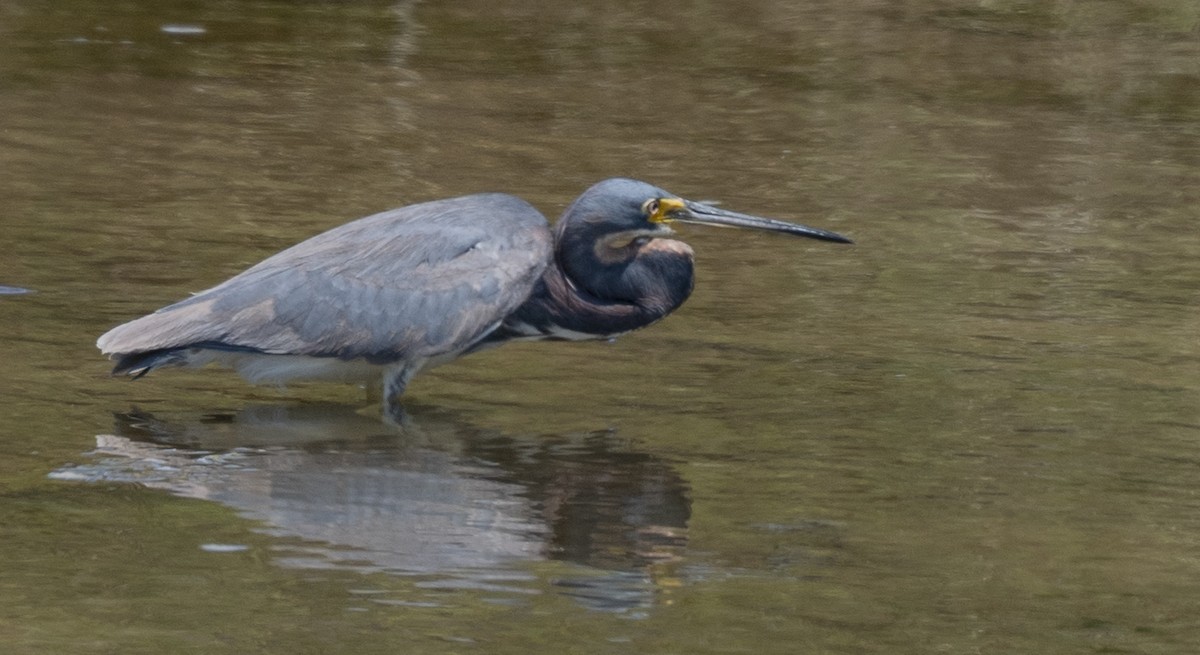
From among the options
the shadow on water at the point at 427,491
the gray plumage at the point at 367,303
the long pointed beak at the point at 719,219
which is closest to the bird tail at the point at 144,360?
the gray plumage at the point at 367,303

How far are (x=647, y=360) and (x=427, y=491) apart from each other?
5.50 ft

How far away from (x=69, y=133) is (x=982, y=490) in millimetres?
6247

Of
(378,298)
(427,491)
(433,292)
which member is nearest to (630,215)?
(433,292)

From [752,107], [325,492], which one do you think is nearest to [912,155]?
[752,107]

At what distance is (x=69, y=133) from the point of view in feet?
36.2

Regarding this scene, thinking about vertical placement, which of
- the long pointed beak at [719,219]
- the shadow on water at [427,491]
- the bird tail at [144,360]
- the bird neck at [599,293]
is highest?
the long pointed beak at [719,219]

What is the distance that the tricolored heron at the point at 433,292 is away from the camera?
724 centimetres

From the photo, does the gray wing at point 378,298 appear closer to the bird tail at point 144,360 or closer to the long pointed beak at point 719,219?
the bird tail at point 144,360

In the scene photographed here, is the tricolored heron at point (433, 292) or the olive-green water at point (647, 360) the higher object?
the tricolored heron at point (433, 292)

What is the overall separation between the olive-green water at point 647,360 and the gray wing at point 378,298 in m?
→ 0.31

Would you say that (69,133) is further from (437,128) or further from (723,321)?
(723,321)

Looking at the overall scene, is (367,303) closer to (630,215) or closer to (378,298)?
(378,298)

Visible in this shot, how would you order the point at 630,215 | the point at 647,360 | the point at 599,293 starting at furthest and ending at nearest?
1. the point at 647,360
2. the point at 599,293
3. the point at 630,215

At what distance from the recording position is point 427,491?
6.61 m
